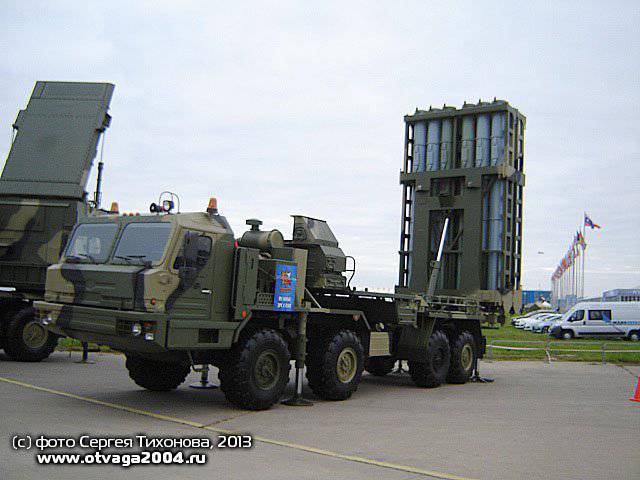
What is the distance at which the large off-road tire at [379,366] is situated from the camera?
1398 centimetres

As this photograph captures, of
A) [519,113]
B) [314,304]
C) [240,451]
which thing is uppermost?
[519,113]

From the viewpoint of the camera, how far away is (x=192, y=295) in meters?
8.33

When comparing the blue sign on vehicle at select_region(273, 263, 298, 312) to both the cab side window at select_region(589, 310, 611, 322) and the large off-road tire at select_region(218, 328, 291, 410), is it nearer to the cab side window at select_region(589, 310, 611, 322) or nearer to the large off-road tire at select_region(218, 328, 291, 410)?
the large off-road tire at select_region(218, 328, 291, 410)

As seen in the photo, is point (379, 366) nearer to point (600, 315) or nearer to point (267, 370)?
point (267, 370)

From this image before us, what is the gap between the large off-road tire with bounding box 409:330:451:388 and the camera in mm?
12289

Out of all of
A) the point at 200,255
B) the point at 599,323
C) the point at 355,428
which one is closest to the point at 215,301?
the point at 200,255

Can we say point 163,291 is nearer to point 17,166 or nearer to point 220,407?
point 220,407

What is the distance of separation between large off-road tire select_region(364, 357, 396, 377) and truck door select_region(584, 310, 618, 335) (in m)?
22.1

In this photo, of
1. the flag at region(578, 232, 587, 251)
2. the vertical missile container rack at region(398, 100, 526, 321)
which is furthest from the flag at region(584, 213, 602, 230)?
the vertical missile container rack at region(398, 100, 526, 321)

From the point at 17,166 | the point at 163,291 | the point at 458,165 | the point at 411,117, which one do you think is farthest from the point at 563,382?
the point at 17,166

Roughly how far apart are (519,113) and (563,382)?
5425 millimetres

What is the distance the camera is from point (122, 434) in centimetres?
694

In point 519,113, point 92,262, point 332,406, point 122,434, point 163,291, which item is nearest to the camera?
point 122,434

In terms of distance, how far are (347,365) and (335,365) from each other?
0.44 metres
